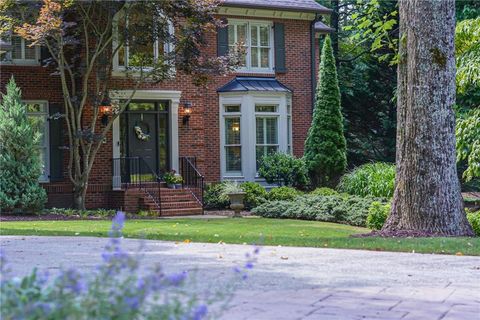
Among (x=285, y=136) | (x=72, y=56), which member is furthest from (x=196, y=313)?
(x=285, y=136)

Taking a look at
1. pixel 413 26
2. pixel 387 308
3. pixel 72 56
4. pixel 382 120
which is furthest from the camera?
pixel 382 120

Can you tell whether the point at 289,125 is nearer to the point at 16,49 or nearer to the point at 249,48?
the point at 249,48

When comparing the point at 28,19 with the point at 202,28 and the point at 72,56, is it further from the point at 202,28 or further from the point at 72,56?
the point at 202,28

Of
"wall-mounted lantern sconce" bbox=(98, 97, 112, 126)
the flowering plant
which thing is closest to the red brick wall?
"wall-mounted lantern sconce" bbox=(98, 97, 112, 126)

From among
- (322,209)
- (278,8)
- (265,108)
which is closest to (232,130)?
(265,108)

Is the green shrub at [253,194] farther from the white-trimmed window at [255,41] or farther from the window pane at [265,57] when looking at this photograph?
the window pane at [265,57]

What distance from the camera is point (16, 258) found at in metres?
8.09

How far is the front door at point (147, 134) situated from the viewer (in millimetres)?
21297

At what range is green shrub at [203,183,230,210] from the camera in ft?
69.0

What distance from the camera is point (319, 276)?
6.70 metres

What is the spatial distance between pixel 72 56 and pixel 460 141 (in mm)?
10382

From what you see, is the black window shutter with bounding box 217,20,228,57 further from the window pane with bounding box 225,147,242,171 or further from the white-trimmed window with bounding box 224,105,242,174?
the window pane with bounding box 225,147,242,171

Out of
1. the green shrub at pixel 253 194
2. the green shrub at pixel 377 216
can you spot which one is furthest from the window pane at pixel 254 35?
the green shrub at pixel 377 216

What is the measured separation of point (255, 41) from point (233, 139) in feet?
10.8
